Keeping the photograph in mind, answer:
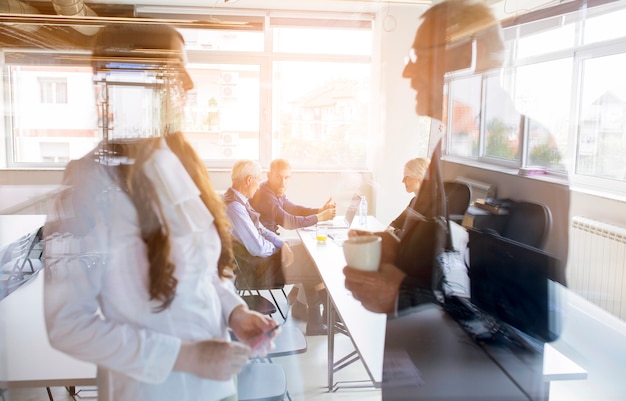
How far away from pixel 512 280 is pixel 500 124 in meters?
0.45

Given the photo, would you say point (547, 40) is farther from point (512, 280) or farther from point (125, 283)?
point (125, 283)

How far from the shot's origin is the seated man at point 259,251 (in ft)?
3.87

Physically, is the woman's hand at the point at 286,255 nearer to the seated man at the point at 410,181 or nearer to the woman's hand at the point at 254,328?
the woman's hand at the point at 254,328

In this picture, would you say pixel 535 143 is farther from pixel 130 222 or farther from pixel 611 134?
pixel 130 222

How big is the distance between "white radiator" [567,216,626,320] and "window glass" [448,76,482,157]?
537mm

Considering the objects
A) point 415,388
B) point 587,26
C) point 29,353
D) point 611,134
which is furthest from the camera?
point 611,134

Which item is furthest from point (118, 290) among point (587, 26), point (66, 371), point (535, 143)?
point (587, 26)

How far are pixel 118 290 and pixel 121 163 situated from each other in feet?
0.89

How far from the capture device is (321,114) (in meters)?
1.24

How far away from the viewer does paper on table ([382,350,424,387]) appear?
1383 millimetres

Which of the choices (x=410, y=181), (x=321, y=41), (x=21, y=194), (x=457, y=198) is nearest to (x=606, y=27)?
(x=457, y=198)

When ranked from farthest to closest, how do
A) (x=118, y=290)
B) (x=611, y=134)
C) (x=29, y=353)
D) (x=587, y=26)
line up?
(x=611, y=134) → (x=587, y=26) → (x=29, y=353) → (x=118, y=290)

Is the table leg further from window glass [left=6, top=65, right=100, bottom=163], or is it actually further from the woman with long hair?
window glass [left=6, top=65, right=100, bottom=163]

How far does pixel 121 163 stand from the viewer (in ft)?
3.62
